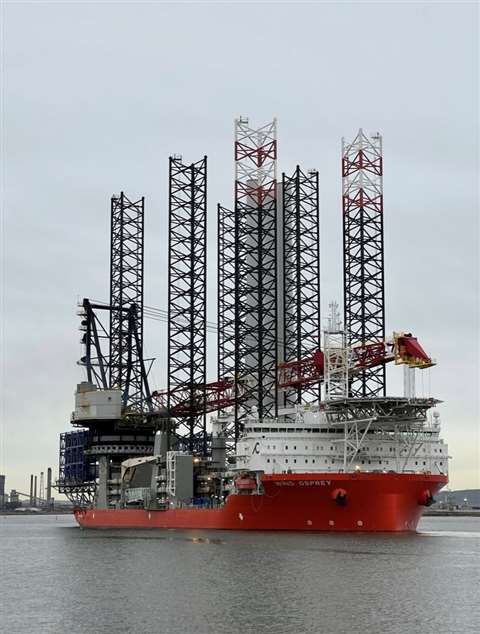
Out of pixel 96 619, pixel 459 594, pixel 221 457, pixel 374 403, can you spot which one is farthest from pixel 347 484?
pixel 96 619

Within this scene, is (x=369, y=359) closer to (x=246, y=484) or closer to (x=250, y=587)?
(x=246, y=484)

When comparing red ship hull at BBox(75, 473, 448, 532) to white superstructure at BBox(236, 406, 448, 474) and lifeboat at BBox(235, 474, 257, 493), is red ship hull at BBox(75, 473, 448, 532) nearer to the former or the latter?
lifeboat at BBox(235, 474, 257, 493)

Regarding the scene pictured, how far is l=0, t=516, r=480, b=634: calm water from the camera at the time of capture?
27.0 metres

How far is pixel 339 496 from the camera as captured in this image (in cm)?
5091

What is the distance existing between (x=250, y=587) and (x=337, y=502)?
18861 mm

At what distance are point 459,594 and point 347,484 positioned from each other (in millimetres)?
19241

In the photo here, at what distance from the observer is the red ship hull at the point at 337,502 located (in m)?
51.2

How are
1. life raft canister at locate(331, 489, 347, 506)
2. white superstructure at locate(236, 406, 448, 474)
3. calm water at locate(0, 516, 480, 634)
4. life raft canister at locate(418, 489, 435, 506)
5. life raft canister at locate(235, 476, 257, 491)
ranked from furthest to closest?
life raft canister at locate(235, 476, 257, 491), white superstructure at locate(236, 406, 448, 474), life raft canister at locate(418, 489, 435, 506), life raft canister at locate(331, 489, 347, 506), calm water at locate(0, 516, 480, 634)

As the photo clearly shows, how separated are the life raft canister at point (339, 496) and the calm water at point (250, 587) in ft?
6.08

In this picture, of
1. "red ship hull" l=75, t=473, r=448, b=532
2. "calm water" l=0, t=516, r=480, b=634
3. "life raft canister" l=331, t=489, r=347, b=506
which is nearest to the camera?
"calm water" l=0, t=516, r=480, b=634

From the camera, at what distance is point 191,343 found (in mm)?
64688

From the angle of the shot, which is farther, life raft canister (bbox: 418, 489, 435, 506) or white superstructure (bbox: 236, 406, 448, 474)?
white superstructure (bbox: 236, 406, 448, 474)

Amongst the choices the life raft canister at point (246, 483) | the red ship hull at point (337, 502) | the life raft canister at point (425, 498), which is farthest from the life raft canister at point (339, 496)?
the life raft canister at point (246, 483)

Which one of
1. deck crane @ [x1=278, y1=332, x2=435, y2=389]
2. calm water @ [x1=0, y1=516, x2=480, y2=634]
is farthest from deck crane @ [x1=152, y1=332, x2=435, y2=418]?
calm water @ [x1=0, y1=516, x2=480, y2=634]
